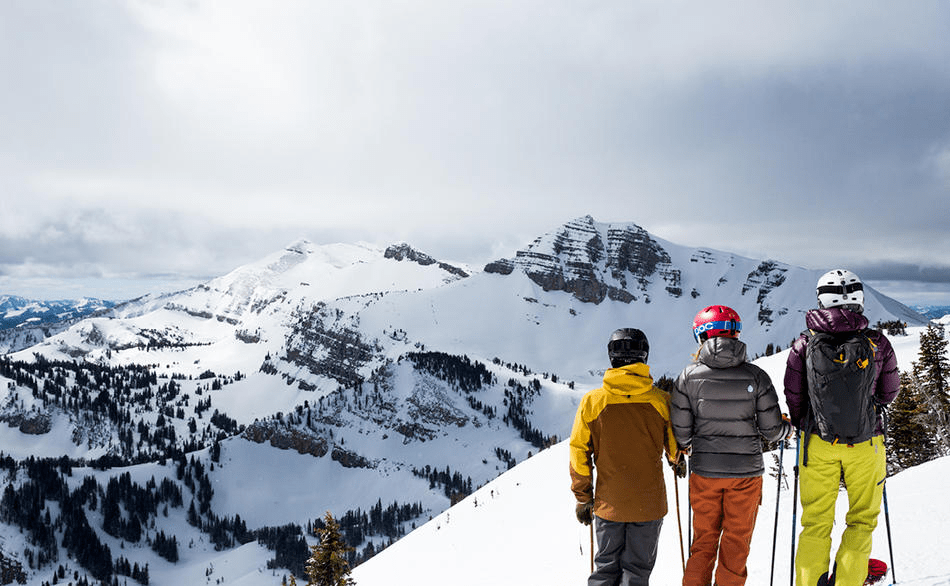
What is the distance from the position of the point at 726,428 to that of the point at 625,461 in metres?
1.40

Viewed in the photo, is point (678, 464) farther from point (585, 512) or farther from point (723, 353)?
point (723, 353)

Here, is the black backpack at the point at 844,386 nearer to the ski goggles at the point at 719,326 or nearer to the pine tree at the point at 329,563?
the ski goggles at the point at 719,326

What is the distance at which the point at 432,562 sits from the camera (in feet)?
80.3

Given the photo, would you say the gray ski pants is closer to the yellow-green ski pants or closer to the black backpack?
the yellow-green ski pants

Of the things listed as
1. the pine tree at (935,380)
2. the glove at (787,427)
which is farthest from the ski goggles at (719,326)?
the pine tree at (935,380)

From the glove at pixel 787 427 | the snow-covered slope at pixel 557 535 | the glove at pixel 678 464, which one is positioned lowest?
the snow-covered slope at pixel 557 535

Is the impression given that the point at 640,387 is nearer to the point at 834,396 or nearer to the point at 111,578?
the point at 834,396

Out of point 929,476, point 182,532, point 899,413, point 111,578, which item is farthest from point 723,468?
point 182,532

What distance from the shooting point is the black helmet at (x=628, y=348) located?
5.98 meters

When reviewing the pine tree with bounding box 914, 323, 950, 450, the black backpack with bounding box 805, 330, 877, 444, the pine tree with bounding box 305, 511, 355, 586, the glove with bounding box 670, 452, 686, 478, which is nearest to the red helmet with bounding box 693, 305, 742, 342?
the black backpack with bounding box 805, 330, 877, 444

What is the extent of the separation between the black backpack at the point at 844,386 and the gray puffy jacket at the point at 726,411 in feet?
1.65

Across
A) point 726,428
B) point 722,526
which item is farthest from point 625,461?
point 722,526

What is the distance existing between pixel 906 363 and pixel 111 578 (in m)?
198

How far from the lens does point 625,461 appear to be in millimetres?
5965
